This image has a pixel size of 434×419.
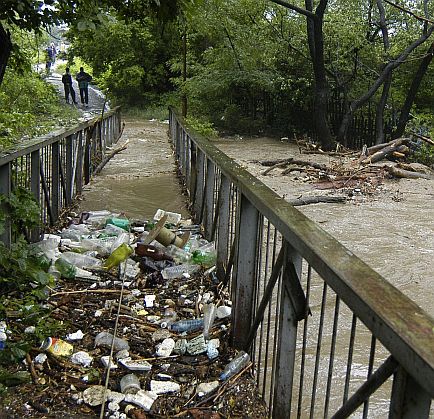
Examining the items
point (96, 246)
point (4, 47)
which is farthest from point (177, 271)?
point (4, 47)

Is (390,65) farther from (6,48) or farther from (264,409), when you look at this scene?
(264,409)

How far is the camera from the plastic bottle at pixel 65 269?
15.0 ft

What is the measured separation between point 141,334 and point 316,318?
4.73 ft

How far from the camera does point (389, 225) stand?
26.2 feet

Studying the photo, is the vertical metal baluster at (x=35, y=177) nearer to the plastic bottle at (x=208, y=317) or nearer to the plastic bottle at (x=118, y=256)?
the plastic bottle at (x=118, y=256)

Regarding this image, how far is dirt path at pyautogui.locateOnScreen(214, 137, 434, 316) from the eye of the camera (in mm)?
5707

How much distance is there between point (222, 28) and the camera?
1998 cm

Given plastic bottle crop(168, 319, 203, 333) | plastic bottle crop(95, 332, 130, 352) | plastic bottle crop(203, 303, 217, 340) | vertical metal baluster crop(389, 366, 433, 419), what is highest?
vertical metal baluster crop(389, 366, 433, 419)

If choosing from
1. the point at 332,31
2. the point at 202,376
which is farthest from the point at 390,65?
the point at 202,376

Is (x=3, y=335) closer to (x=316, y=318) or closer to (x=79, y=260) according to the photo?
(x=79, y=260)

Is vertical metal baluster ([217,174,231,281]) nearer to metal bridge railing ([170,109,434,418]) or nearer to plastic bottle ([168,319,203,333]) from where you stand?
metal bridge railing ([170,109,434,418])

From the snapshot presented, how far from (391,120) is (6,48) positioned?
1711 cm

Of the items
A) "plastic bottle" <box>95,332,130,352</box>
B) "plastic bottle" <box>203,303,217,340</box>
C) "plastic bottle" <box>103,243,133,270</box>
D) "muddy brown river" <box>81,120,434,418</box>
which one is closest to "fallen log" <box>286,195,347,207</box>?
"muddy brown river" <box>81,120,434,418</box>

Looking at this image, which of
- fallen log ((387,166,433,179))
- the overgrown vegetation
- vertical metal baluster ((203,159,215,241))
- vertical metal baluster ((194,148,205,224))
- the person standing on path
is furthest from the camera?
the person standing on path
